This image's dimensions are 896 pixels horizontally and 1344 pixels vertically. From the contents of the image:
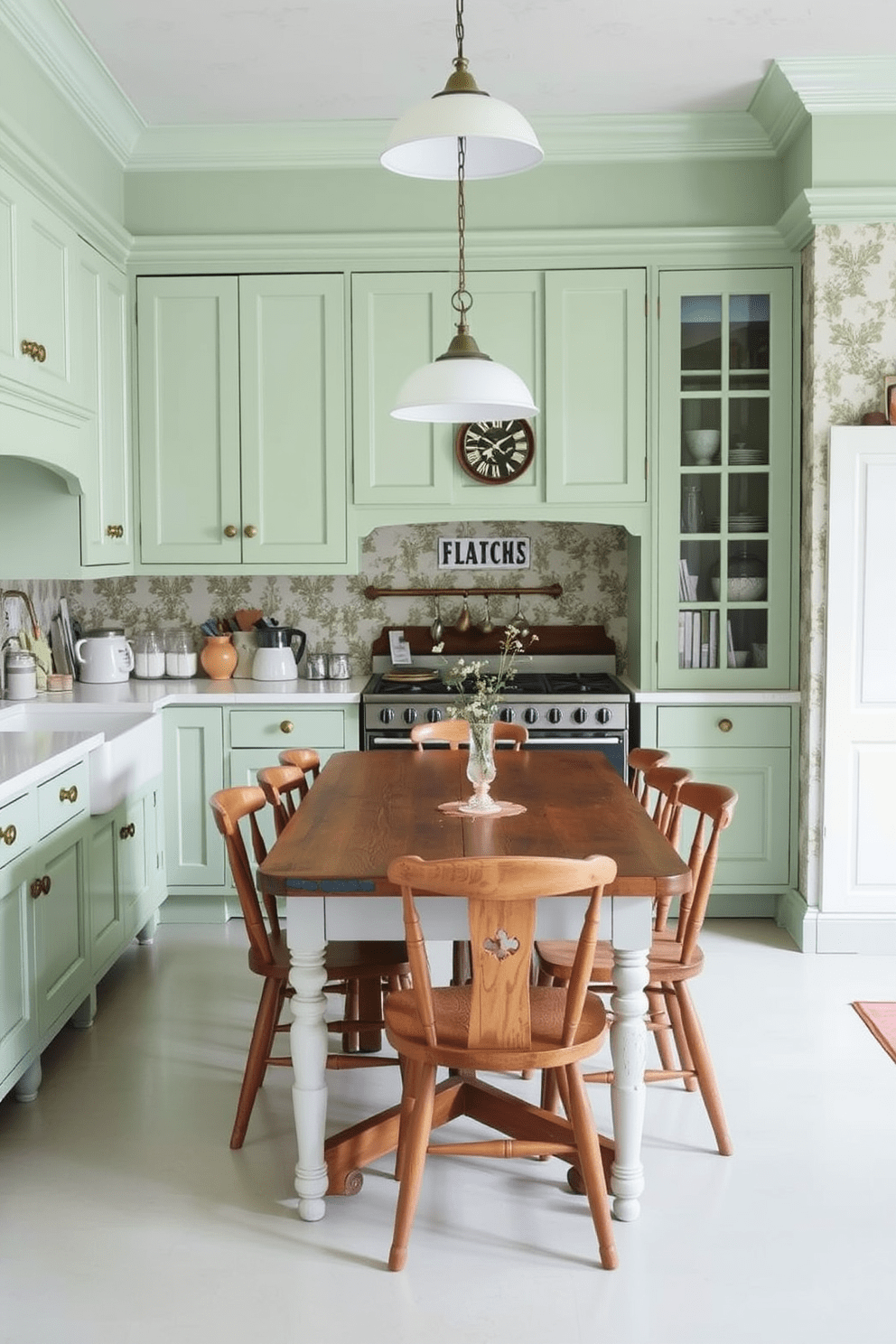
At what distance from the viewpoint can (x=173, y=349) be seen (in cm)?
506

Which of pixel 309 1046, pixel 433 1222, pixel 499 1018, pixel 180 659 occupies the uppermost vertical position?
pixel 180 659

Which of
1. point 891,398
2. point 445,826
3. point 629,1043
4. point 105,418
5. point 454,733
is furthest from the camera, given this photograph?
point 105,418

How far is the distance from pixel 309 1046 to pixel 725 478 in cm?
303

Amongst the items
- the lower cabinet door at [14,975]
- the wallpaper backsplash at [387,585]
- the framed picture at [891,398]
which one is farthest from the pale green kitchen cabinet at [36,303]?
the framed picture at [891,398]

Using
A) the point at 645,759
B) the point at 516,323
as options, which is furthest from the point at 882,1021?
the point at 516,323

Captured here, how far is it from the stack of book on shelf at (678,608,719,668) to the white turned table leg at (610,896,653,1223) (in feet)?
8.02

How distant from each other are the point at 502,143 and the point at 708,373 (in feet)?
7.43

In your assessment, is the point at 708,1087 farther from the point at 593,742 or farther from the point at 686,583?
the point at 686,583

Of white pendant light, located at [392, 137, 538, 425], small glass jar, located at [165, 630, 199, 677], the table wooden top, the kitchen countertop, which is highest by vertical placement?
white pendant light, located at [392, 137, 538, 425]

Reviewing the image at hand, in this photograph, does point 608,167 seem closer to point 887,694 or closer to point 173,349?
point 173,349

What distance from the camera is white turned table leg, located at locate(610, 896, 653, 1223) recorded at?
8.80ft

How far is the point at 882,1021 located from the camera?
394 centimetres

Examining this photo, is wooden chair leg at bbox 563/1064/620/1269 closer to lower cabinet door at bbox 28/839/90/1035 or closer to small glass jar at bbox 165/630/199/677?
lower cabinet door at bbox 28/839/90/1035

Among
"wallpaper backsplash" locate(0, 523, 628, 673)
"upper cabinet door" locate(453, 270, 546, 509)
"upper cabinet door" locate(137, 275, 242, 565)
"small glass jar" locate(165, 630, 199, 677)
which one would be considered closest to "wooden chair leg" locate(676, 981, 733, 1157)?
"upper cabinet door" locate(453, 270, 546, 509)
